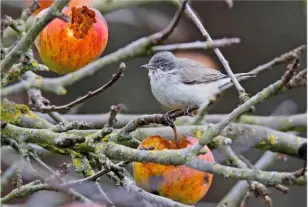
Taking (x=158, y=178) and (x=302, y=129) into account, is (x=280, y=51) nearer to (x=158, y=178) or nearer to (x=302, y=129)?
(x=302, y=129)

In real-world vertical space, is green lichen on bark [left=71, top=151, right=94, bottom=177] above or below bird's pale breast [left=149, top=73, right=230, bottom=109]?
below

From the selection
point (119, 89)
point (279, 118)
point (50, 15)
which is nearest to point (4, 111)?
point (50, 15)

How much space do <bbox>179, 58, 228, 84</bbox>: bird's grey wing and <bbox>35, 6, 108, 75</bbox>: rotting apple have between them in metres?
1.02

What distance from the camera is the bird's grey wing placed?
2600 mm

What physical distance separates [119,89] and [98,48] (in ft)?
10.8

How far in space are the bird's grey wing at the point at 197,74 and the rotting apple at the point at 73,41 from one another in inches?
40.0

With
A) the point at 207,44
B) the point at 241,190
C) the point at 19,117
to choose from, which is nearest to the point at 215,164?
the point at 207,44

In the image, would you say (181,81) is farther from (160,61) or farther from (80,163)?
(80,163)

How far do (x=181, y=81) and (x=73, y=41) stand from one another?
1.06m

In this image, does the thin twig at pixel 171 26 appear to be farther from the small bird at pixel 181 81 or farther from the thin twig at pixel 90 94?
the small bird at pixel 181 81

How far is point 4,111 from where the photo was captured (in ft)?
6.22

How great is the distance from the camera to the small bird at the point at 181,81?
2.42 metres

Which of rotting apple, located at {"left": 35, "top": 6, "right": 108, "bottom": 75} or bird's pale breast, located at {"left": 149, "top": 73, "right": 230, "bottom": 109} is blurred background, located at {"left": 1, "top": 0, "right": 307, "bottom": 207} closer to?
bird's pale breast, located at {"left": 149, "top": 73, "right": 230, "bottom": 109}

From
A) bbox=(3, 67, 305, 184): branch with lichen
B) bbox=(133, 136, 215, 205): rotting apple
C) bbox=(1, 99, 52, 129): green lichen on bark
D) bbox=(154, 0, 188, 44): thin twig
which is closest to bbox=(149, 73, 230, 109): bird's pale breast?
bbox=(1, 99, 52, 129): green lichen on bark
